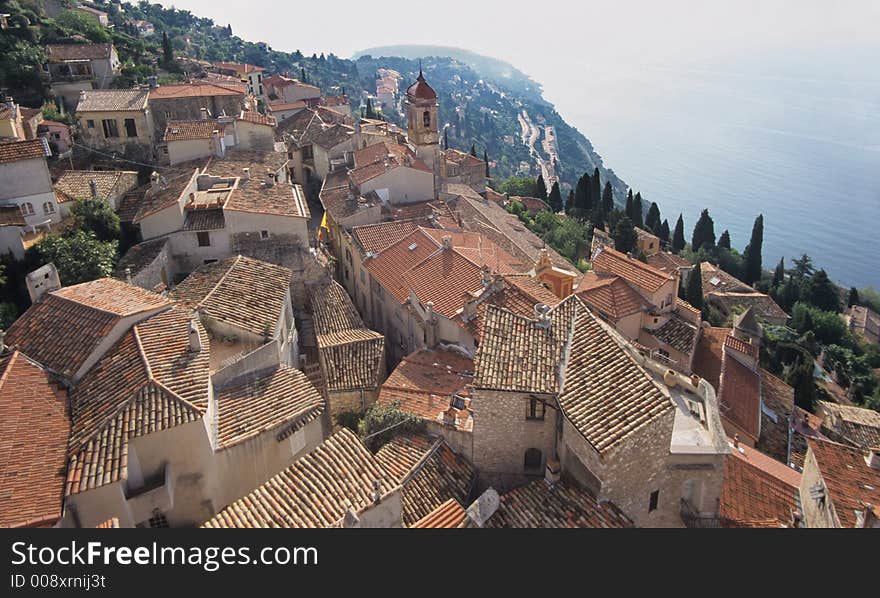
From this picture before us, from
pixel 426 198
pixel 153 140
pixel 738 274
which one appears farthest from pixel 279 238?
pixel 738 274

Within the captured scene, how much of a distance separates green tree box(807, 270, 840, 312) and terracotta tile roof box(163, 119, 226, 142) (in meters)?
63.1

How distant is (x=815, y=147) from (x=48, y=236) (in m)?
207

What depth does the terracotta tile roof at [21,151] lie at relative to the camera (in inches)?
897

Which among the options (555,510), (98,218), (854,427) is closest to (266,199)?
(98,218)

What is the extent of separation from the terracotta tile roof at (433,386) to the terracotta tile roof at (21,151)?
15.7 metres

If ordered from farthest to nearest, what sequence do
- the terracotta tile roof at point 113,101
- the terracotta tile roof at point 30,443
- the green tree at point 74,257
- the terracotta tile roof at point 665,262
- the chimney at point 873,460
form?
the terracotta tile roof at point 665,262, the terracotta tile roof at point 113,101, the green tree at point 74,257, the chimney at point 873,460, the terracotta tile roof at point 30,443

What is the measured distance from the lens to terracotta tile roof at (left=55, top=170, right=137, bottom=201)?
86.6 feet

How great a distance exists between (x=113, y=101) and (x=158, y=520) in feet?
98.6

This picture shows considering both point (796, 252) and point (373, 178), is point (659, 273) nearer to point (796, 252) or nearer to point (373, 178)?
point (373, 178)

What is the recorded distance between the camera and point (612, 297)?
2989 centimetres

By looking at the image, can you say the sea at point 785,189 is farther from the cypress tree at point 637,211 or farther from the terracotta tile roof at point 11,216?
the terracotta tile roof at point 11,216

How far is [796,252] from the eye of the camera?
114m

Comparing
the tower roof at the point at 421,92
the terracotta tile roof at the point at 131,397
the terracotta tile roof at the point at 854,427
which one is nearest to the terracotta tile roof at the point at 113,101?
the tower roof at the point at 421,92

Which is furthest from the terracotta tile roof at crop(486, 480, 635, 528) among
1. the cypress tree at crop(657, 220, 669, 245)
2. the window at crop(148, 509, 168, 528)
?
the cypress tree at crop(657, 220, 669, 245)
